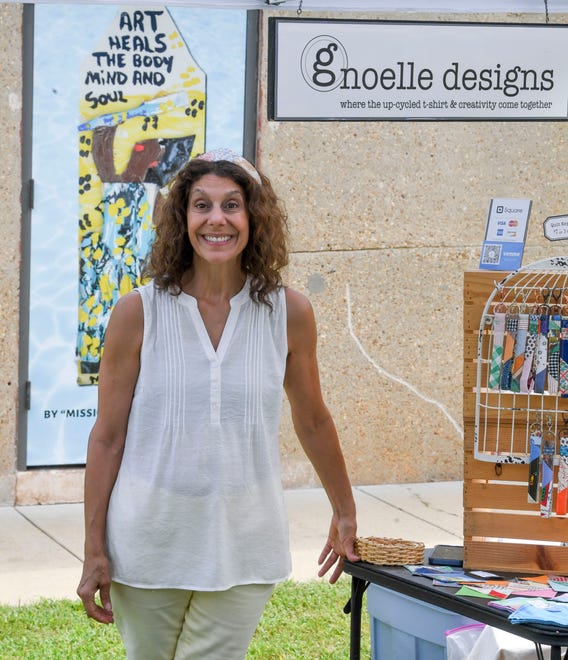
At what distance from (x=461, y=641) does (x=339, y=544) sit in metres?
0.44

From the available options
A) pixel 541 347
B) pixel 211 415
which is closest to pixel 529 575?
pixel 541 347

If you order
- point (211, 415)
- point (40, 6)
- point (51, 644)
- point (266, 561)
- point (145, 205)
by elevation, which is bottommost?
point (51, 644)

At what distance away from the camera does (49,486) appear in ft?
24.6

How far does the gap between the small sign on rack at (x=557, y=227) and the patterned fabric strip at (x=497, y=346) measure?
28 centimetres

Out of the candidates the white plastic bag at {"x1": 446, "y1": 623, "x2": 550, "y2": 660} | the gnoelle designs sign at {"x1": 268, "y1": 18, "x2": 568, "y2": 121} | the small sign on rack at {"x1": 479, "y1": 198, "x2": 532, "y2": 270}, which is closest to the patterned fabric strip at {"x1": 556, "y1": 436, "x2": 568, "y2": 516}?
the white plastic bag at {"x1": 446, "y1": 623, "x2": 550, "y2": 660}

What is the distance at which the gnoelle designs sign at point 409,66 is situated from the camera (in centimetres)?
487

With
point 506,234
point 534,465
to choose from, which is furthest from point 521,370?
point 506,234

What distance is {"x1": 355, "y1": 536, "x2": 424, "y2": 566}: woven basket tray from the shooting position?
359cm

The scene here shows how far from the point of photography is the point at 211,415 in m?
2.96

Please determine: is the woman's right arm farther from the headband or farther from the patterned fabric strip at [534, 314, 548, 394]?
the patterned fabric strip at [534, 314, 548, 394]

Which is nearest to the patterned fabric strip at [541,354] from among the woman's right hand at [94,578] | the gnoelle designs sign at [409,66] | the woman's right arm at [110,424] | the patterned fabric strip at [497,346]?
the patterned fabric strip at [497,346]

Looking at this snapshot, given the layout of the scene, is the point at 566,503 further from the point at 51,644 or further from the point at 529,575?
the point at 51,644

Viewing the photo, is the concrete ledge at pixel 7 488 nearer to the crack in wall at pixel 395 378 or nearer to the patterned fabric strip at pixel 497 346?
the crack in wall at pixel 395 378

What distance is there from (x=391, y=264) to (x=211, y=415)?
5.10m
